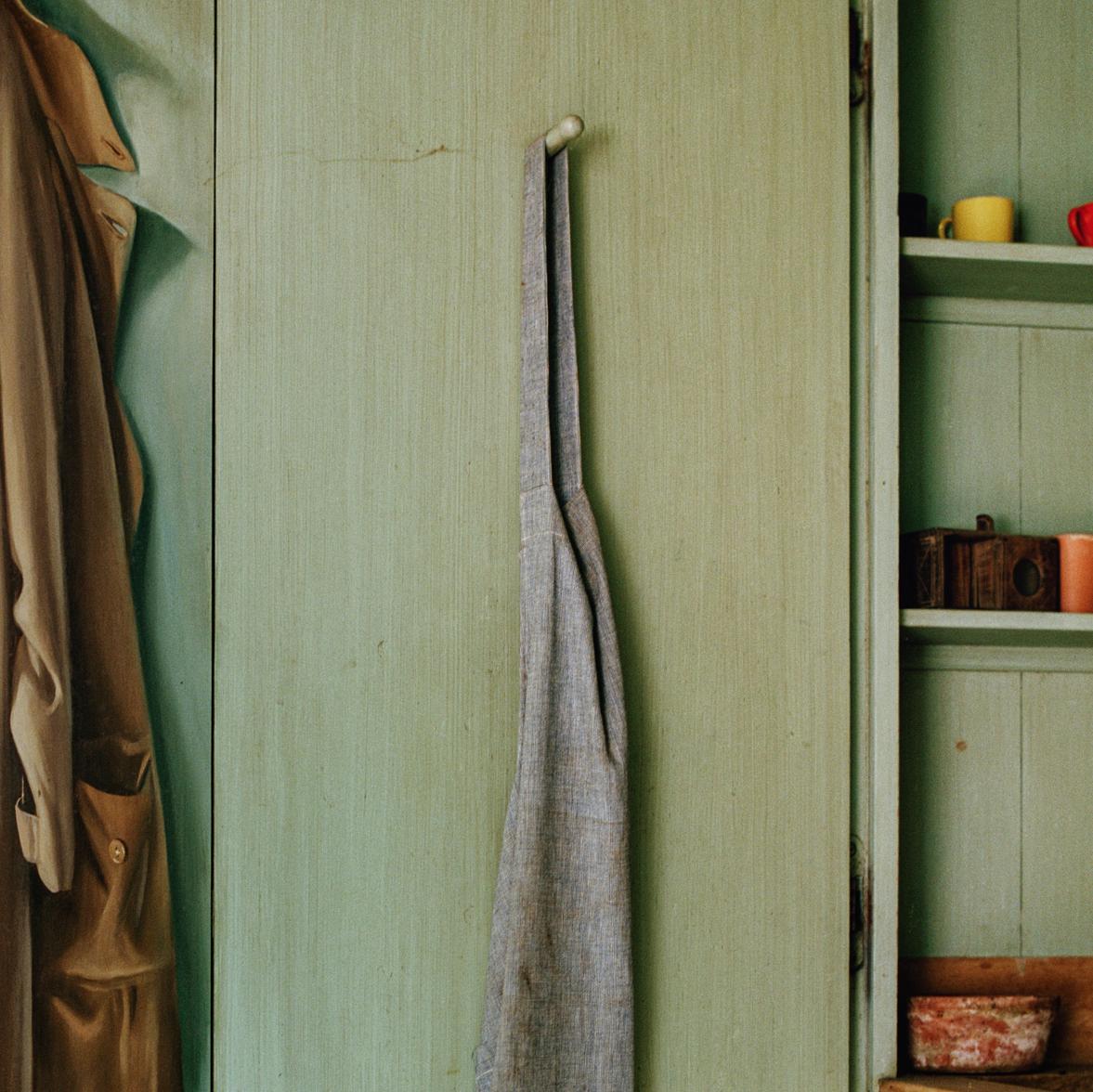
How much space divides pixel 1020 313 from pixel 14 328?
1.27 meters

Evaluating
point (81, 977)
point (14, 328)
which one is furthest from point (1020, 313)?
point (81, 977)

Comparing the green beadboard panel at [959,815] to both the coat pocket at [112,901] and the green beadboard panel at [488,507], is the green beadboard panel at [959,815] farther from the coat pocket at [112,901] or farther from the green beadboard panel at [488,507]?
the coat pocket at [112,901]

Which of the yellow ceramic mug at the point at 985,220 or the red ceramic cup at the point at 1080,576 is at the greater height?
the yellow ceramic mug at the point at 985,220

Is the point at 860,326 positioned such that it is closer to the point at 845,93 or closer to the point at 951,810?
the point at 845,93

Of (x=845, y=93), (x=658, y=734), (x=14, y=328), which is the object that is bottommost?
(x=658, y=734)

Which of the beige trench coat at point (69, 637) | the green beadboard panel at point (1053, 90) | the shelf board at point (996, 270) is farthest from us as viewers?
the green beadboard panel at point (1053, 90)

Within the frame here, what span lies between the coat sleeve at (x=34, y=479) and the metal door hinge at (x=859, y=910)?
0.87 meters

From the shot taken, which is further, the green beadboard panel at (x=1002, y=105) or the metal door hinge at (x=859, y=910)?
the green beadboard panel at (x=1002, y=105)

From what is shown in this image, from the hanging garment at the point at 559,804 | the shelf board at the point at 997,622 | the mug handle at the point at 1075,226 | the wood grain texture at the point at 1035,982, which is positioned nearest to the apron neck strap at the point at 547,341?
the hanging garment at the point at 559,804

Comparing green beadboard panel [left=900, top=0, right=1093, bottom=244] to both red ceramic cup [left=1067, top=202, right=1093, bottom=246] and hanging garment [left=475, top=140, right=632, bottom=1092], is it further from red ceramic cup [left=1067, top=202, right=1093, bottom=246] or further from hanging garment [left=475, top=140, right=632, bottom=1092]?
hanging garment [left=475, top=140, right=632, bottom=1092]

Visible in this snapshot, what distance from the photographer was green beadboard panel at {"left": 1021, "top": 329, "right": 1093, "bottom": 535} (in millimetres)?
1655

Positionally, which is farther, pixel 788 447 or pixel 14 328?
pixel 788 447

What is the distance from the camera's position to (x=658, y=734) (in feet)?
4.50

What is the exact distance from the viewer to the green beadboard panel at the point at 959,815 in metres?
1.60
